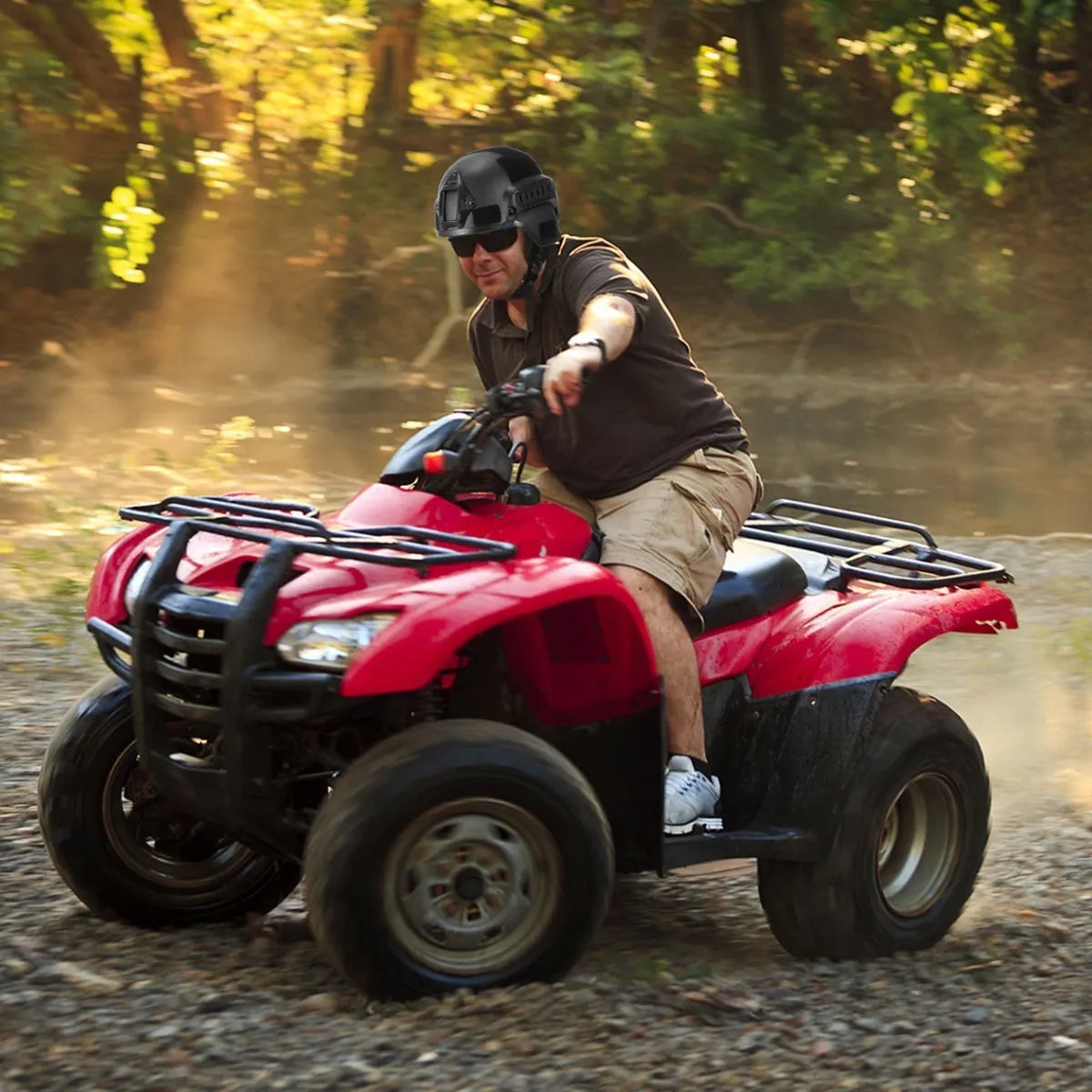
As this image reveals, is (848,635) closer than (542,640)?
No

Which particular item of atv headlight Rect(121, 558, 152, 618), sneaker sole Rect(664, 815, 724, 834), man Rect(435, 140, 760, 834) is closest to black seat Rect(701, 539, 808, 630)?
man Rect(435, 140, 760, 834)

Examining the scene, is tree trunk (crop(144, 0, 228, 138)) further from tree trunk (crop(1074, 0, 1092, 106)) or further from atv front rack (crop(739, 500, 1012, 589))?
atv front rack (crop(739, 500, 1012, 589))

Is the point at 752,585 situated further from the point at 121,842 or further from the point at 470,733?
the point at 121,842

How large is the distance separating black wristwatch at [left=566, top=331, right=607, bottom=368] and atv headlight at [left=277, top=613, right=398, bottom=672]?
82 cm

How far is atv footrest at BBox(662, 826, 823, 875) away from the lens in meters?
4.51

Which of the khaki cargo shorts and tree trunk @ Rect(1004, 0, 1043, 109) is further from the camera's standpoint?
tree trunk @ Rect(1004, 0, 1043, 109)

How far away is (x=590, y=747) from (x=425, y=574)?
69 cm

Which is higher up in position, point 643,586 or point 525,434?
point 525,434

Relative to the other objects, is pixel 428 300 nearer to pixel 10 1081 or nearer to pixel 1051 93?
pixel 1051 93

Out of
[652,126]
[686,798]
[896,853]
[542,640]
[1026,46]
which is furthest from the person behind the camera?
[1026,46]

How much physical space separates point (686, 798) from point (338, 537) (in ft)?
3.59

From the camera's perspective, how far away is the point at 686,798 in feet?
15.0

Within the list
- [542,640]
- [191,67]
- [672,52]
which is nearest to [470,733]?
[542,640]

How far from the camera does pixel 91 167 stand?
16.7m
